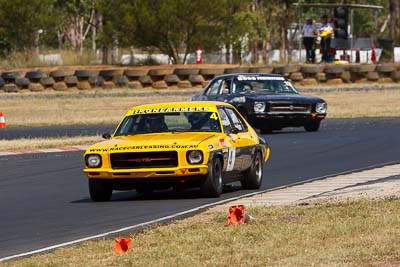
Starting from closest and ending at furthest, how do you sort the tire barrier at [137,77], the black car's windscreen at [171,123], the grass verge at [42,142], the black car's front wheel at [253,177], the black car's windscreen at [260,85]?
1. the black car's windscreen at [171,123]
2. the black car's front wheel at [253,177]
3. the grass verge at [42,142]
4. the black car's windscreen at [260,85]
5. the tire barrier at [137,77]

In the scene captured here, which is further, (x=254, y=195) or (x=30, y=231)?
(x=254, y=195)

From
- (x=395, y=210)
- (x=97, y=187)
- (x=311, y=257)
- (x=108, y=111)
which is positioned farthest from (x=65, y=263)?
(x=108, y=111)

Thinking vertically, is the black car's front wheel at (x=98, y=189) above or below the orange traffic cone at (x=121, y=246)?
below

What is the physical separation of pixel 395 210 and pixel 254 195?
127 inches

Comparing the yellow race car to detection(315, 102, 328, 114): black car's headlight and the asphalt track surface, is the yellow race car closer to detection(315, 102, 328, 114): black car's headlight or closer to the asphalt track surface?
the asphalt track surface

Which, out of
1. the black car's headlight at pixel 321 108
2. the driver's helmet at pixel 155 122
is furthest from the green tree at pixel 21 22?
the driver's helmet at pixel 155 122

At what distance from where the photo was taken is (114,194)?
651 inches

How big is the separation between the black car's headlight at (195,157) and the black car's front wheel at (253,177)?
155 cm

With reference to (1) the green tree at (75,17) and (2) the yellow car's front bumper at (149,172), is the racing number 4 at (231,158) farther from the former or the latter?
(1) the green tree at (75,17)

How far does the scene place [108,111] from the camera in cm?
3712

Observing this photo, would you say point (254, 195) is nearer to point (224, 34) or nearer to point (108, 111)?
point (108, 111)

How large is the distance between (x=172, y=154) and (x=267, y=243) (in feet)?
15.0

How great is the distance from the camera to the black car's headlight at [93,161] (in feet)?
49.5

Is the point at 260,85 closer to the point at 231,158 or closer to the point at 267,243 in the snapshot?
the point at 231,158
